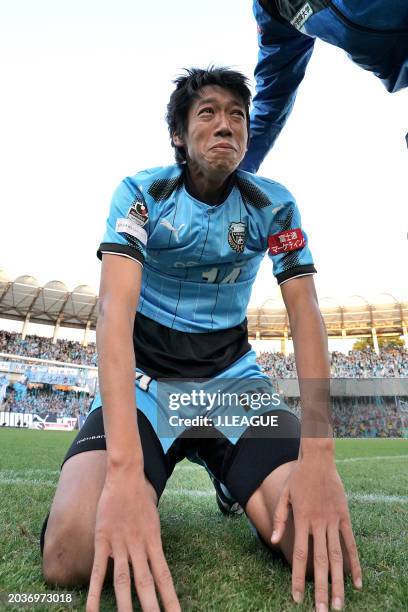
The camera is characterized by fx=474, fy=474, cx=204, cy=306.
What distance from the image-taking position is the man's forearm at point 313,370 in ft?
5.36

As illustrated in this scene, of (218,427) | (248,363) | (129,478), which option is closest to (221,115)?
(248,363)

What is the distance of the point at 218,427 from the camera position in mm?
2016

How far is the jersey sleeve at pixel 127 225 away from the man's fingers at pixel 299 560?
1.01 m

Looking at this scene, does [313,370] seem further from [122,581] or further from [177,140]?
[177,140]

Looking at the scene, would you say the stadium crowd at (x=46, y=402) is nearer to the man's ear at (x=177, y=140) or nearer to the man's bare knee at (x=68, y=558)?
the man's ear at (x=177, y=140)

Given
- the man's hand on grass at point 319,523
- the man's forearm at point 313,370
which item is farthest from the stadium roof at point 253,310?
the man's hand on grass at point 319,523

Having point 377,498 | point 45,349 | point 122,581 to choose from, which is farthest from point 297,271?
point 45,349

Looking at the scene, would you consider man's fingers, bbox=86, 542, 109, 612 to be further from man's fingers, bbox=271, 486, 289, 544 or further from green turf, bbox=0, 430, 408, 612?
man's fingers, bbox=271, 486, 289, 544

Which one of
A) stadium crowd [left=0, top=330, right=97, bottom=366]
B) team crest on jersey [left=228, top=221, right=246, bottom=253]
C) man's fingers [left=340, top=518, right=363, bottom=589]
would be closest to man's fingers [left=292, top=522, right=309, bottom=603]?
man's fingers [left=340, top=518, right=363, bottom=589]

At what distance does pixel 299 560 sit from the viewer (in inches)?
52.9

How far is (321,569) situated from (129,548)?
53 centimetres

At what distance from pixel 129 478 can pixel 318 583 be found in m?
0.58

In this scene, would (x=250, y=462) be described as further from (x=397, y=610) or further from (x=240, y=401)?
(x=397, y=610)

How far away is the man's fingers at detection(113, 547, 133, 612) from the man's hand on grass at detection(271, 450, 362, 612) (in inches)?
17.4
